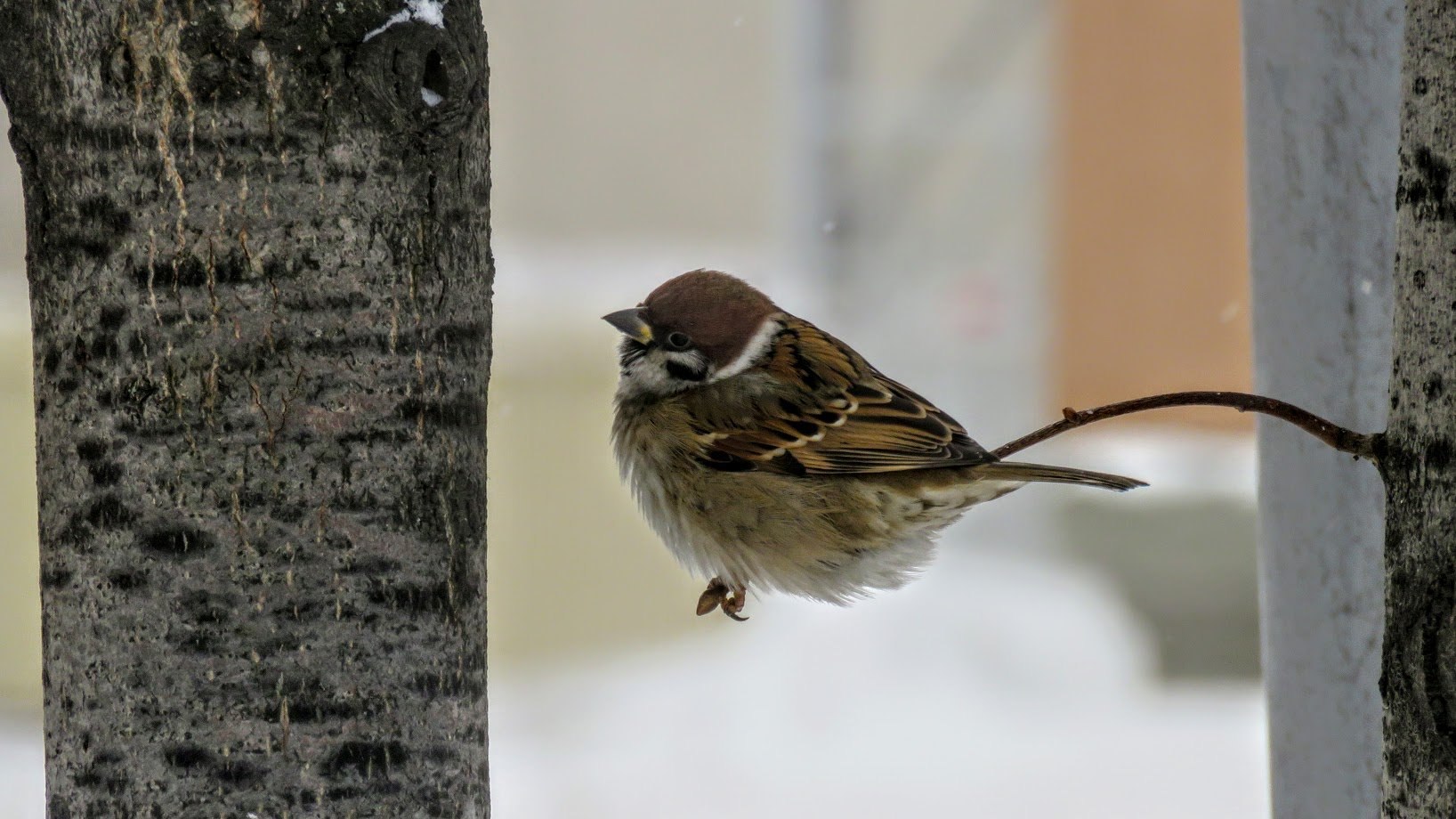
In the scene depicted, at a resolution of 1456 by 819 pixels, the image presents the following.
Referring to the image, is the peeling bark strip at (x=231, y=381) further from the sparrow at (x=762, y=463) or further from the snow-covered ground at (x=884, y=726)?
the snow-covered ground at (x=884, y=726)

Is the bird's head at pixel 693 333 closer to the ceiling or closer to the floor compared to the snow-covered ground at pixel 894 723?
closer to the ceiling

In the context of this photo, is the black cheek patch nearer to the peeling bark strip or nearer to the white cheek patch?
the white cheek patch

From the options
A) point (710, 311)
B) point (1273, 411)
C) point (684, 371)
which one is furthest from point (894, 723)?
point (1273, 411)

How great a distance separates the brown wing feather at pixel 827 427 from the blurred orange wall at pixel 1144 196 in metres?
6.64

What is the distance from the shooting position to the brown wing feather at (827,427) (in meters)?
2.51

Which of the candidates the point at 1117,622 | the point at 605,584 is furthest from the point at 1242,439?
the point at 605,584

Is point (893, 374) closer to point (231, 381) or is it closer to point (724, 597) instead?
point (724, 597)

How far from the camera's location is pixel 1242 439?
9.57m

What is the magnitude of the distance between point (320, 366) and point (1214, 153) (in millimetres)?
8511

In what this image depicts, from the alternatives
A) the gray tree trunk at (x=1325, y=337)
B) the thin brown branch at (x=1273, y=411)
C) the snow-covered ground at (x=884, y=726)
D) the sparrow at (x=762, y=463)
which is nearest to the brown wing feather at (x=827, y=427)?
the sparrow at (x=762, y=463)

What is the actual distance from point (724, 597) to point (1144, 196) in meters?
7.46

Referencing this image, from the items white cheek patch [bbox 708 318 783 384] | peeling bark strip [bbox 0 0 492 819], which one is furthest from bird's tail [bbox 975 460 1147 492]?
peeling bark strip [bbox 0 0 492 819]

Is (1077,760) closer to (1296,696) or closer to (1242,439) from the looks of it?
A: (1242,439)

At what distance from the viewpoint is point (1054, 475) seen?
2184 mm
